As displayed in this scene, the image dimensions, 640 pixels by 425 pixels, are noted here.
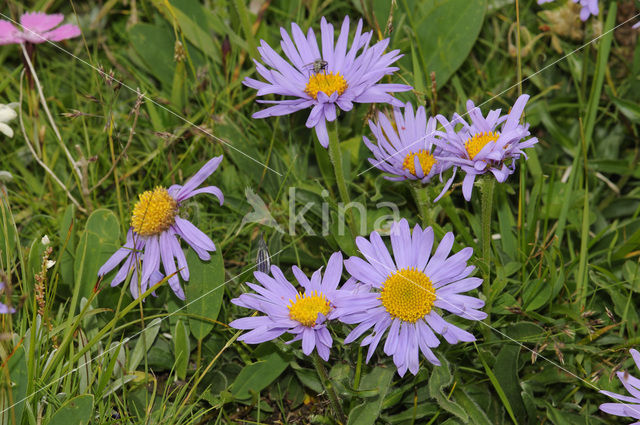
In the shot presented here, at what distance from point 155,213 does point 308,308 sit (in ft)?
2.30

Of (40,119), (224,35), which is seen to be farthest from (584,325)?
(40,119)

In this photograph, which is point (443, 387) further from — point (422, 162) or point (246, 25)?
point (246, 25)

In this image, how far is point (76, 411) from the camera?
1.91 meters

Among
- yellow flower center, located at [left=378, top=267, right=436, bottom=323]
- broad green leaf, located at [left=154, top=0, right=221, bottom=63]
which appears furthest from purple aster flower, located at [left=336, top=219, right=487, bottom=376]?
broad green leaf, located at [left=154, top=0, right=221, bottom=63]

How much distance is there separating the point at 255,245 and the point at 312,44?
80 centimetres

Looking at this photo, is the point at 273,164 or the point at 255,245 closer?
the point at 255,245

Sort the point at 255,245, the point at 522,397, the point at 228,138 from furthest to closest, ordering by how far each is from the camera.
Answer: the point at 228,138, the point at 255,245, the point at 522,397

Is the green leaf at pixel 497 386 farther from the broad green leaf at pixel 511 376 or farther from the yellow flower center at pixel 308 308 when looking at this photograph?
the yellow flower center at pixel 308 308

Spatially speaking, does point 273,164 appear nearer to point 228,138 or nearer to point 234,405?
point 228,138

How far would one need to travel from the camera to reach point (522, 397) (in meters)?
2.16

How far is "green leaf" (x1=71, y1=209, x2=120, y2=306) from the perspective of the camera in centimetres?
243

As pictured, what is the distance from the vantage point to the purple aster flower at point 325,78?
2115 millimetres

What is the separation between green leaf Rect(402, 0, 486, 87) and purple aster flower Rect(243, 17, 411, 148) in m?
0.67

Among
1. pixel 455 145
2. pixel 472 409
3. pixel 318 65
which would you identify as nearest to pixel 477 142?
pixel 455 145
